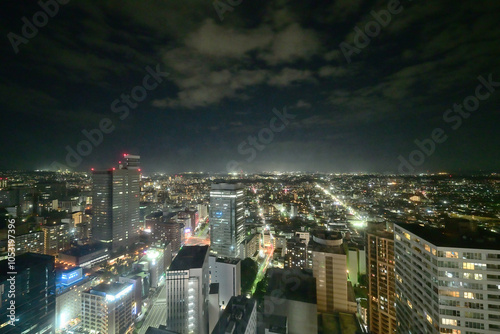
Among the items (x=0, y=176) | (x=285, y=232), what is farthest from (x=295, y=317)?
(x=0, y=176)

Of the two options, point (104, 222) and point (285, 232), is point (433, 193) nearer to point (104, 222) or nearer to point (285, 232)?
point (285, 232)

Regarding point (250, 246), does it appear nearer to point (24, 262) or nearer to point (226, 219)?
point (226, 219)

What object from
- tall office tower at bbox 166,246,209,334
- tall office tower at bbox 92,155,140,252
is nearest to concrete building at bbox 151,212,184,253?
tall office tower at bbox 92,155,140,252

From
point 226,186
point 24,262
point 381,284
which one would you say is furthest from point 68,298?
point 381,284

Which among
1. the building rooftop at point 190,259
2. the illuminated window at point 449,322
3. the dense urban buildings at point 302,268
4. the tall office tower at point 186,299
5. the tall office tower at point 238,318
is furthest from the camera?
the building rooftop at point 190,259

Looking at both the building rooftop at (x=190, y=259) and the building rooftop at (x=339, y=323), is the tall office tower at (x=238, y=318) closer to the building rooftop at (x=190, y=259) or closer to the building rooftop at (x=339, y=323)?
the building rooftop at (x=190, y=259)

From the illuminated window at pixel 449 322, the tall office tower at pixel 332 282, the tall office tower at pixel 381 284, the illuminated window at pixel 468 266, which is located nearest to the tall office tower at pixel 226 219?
the tall office tower at pixel 332 282
